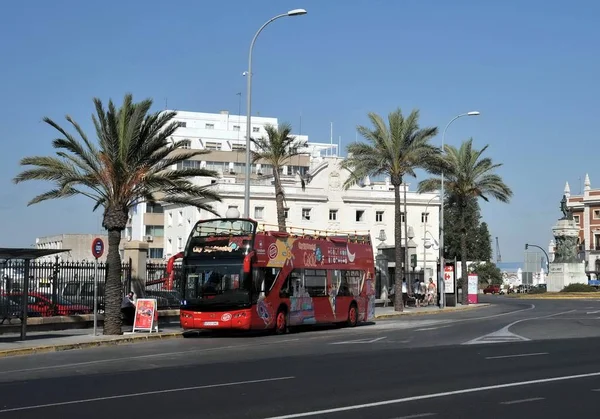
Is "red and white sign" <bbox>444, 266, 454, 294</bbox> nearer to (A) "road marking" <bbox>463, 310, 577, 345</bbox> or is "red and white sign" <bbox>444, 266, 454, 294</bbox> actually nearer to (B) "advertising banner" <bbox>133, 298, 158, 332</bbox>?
(A) "road marking" <bbox>463, 310, 577, 345</bbox>

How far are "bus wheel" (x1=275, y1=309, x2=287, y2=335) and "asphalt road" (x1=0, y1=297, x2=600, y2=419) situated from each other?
2.50m

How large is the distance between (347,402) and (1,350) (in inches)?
503

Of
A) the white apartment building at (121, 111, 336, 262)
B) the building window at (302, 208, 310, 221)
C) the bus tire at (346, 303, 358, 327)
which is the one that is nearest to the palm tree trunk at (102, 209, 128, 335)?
the bus tire at (346, 303, 358, 327)

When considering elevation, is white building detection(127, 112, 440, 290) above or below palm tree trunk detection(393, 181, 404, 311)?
above

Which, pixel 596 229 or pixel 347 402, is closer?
pixel 347 402

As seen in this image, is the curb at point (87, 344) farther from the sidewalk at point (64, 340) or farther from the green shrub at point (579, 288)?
the green shrub at point (579, 288)

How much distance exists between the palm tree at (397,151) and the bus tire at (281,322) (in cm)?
1671

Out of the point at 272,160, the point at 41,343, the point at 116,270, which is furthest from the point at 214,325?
the point at 272,160

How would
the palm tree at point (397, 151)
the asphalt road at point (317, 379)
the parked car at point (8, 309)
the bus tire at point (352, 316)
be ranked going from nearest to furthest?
the asphalt road at point (317, 379) < the parked car at point (8, 309) < the bus tire at point (352, 316) < the palm tree at point (397, 151)

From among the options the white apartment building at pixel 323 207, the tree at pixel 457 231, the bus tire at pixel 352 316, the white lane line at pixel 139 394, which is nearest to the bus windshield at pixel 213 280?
the bus tire at pixel 352 316

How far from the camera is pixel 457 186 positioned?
196 ft

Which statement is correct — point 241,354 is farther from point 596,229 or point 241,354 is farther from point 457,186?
point 596,229

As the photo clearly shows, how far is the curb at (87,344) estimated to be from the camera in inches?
885

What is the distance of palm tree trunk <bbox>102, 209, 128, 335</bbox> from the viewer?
2745 cm
